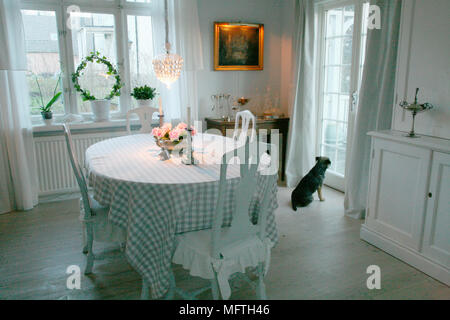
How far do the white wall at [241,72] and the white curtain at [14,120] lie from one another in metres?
1.96

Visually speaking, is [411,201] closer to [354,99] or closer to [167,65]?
[354,99]


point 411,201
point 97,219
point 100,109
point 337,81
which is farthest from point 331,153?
point 97,219

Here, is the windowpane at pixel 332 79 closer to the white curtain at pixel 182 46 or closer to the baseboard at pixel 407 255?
the white curtain at pixel 182 46

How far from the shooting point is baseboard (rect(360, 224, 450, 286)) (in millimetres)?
2523

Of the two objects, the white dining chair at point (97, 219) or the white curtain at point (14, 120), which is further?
the white curtain at point (14, 120)

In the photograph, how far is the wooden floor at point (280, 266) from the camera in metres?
2.43

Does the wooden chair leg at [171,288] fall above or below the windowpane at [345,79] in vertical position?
below

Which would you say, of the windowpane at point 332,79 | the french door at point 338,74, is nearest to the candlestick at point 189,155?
the french door at point 338,74

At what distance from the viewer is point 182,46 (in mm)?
4328

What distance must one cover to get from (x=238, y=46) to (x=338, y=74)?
51.7 inches

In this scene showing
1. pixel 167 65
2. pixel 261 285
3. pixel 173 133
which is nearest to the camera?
pixel 261 285

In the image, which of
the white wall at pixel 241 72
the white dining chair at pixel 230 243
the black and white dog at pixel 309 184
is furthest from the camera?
the white wall at pixel 241 72

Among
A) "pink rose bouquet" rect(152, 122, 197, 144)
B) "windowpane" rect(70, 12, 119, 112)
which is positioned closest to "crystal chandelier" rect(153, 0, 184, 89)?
"pink rose bouquet" rect(152, 122, 197, 144)
